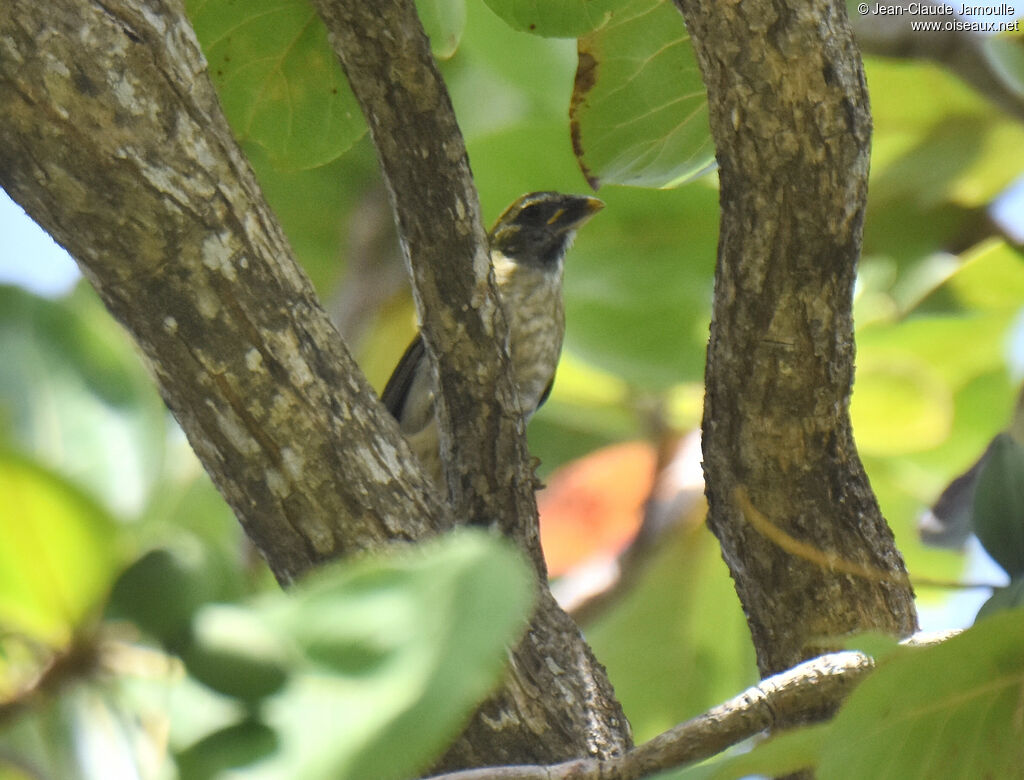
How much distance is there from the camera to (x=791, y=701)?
1467 millimetres

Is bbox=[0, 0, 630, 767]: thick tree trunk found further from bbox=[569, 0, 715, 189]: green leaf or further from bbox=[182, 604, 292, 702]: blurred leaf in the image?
bbox=[182, 604, 292, 702]: blurred leaf

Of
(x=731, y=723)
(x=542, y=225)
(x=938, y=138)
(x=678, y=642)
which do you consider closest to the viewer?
(x=731, y=723)

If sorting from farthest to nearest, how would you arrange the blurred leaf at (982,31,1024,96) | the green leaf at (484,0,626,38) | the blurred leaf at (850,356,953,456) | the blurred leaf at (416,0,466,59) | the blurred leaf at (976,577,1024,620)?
the blurred leaf at (850,356,953,456)
the blurred leaf at (982,31,1024,96)
the blurred leaf at (416,0,466,59)
the green leaf at (484,0,626,38)
the blurred leaf at (976,577,1024,620)

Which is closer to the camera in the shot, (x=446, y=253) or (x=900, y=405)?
(x=446, y=253)

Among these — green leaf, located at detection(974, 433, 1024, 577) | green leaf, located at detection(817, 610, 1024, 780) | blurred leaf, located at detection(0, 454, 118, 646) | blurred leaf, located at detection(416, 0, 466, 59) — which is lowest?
green leaf, located at detection(817, 610, 1024, 780)

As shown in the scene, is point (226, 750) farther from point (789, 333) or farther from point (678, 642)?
point (678, 642)

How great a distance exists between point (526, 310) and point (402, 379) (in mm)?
455

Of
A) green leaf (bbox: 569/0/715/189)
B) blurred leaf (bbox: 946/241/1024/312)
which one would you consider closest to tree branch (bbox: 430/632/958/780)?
green leaf (bbox: 569/0/715/189)

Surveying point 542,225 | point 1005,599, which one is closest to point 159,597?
point 1005,599

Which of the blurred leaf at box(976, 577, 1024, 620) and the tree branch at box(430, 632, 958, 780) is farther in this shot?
the tree branch at box(430, 632, 958, 780)

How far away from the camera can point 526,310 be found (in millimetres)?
3711

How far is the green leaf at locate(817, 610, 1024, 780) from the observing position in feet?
3.64

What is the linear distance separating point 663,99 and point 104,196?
94 cm

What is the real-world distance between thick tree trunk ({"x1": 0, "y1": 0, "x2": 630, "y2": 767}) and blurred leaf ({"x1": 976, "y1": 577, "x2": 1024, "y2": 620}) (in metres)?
0.66
